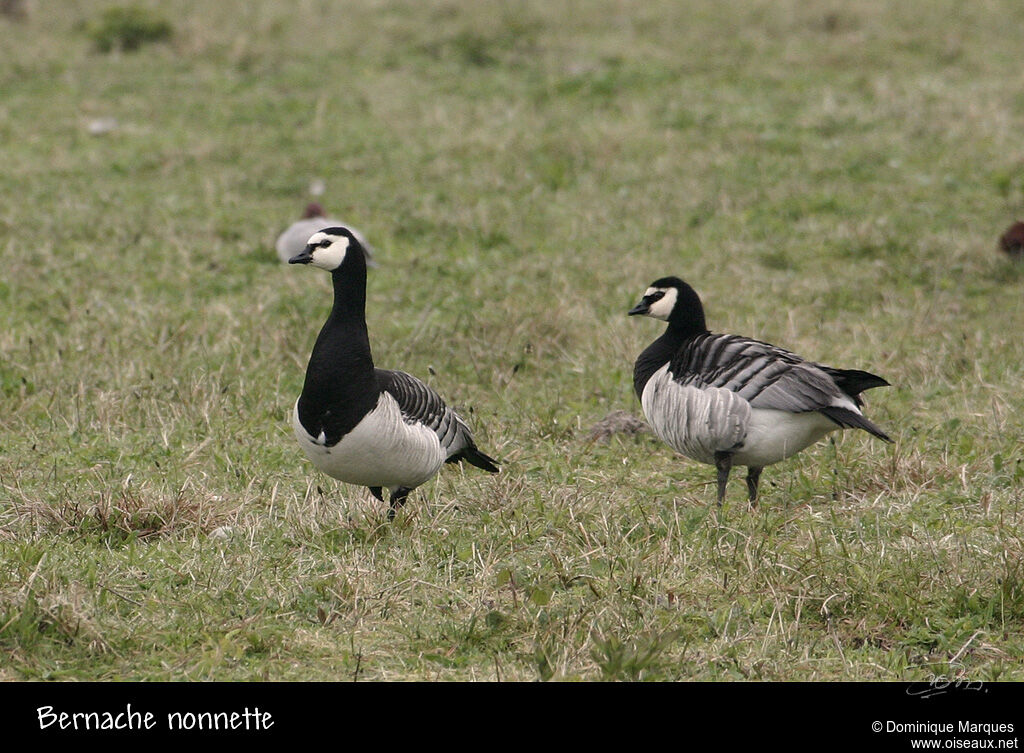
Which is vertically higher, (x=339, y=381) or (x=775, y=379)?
(x=339, y=381)

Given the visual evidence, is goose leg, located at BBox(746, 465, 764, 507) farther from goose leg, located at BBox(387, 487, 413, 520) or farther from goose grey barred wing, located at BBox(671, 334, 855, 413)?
goose leg, located at BBox(387, 487, 413, 520)

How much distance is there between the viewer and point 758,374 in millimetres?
6562

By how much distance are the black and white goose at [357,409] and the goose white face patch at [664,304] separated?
143cm

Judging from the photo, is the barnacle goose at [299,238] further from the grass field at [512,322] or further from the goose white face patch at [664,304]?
the goose white face patch at [664,304]

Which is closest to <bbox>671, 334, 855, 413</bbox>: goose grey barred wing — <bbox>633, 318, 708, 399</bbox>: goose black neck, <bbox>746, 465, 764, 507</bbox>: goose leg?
<bbox>633, 318, 708, 399</bbox>: goose black neck

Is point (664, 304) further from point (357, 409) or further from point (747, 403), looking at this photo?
point (357, 409)

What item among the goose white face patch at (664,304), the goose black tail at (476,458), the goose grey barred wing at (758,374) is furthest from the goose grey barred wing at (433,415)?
the goose white face patch at (664,304)

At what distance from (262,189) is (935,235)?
633cm

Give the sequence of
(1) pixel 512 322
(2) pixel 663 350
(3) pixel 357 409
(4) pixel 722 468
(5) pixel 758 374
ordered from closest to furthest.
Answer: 1. (3) pixel 357 409
2. (5) pixel 758 374
3. (4) pixel 722 468
4. (2) pixel 663 350
5. (1) pixel 512 322

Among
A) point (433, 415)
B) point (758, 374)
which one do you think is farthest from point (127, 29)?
A: point (758, 374)

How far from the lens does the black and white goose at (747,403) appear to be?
21.0 ft

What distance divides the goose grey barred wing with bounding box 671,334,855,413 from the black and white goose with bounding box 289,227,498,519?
1.29m

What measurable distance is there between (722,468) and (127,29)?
42.4ft
